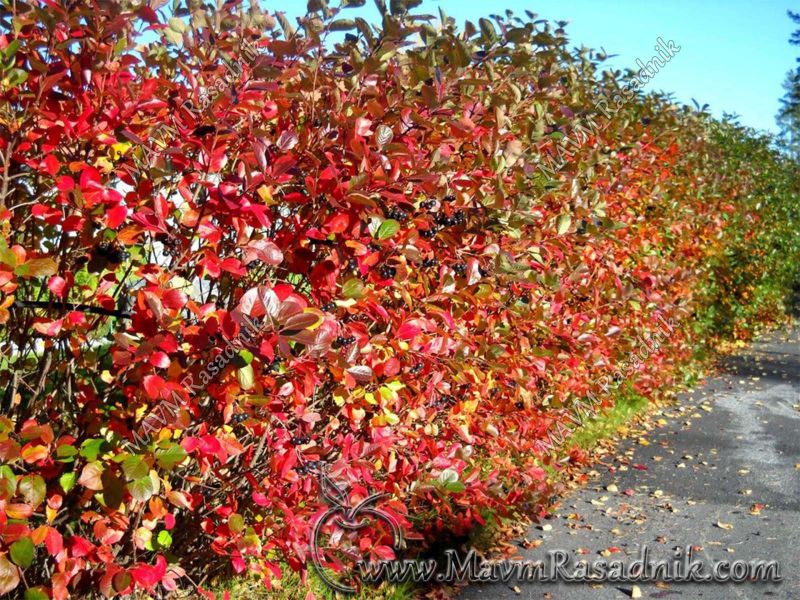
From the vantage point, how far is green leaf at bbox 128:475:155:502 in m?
1.74

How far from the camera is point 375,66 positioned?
220cm

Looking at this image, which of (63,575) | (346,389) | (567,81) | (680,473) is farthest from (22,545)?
(680,473)

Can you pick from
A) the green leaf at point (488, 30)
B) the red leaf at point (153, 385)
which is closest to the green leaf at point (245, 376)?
the red leaf at point (153, 385)

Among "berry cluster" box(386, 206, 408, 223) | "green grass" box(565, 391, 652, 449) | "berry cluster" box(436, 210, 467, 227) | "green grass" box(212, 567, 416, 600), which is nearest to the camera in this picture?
"berry cluster" box(386, 206, 408, 223)

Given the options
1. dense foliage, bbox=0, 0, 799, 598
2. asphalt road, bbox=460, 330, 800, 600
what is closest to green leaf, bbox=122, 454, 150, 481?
dense foliage, bbox=0, 0, 799, 598

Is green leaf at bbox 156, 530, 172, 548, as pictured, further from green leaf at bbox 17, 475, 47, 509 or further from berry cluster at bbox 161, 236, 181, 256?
berry cluster at bbox 161, 236, 181, 256

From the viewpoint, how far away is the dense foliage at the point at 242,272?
1865 millimetres

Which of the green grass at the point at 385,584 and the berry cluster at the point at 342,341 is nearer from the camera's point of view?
the berry cluster at the point at 342,341

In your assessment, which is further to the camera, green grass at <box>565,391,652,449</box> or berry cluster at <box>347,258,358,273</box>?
green grass at <box>565,391,652,449</box>

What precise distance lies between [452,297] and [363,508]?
0.76 m

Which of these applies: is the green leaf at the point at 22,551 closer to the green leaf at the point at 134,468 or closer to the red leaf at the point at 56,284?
the green leaf at the point at 134,468

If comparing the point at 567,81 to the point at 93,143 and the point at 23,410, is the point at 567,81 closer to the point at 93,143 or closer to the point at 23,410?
the point at 93,143

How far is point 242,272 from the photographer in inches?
73.1

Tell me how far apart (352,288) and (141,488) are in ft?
2.46
